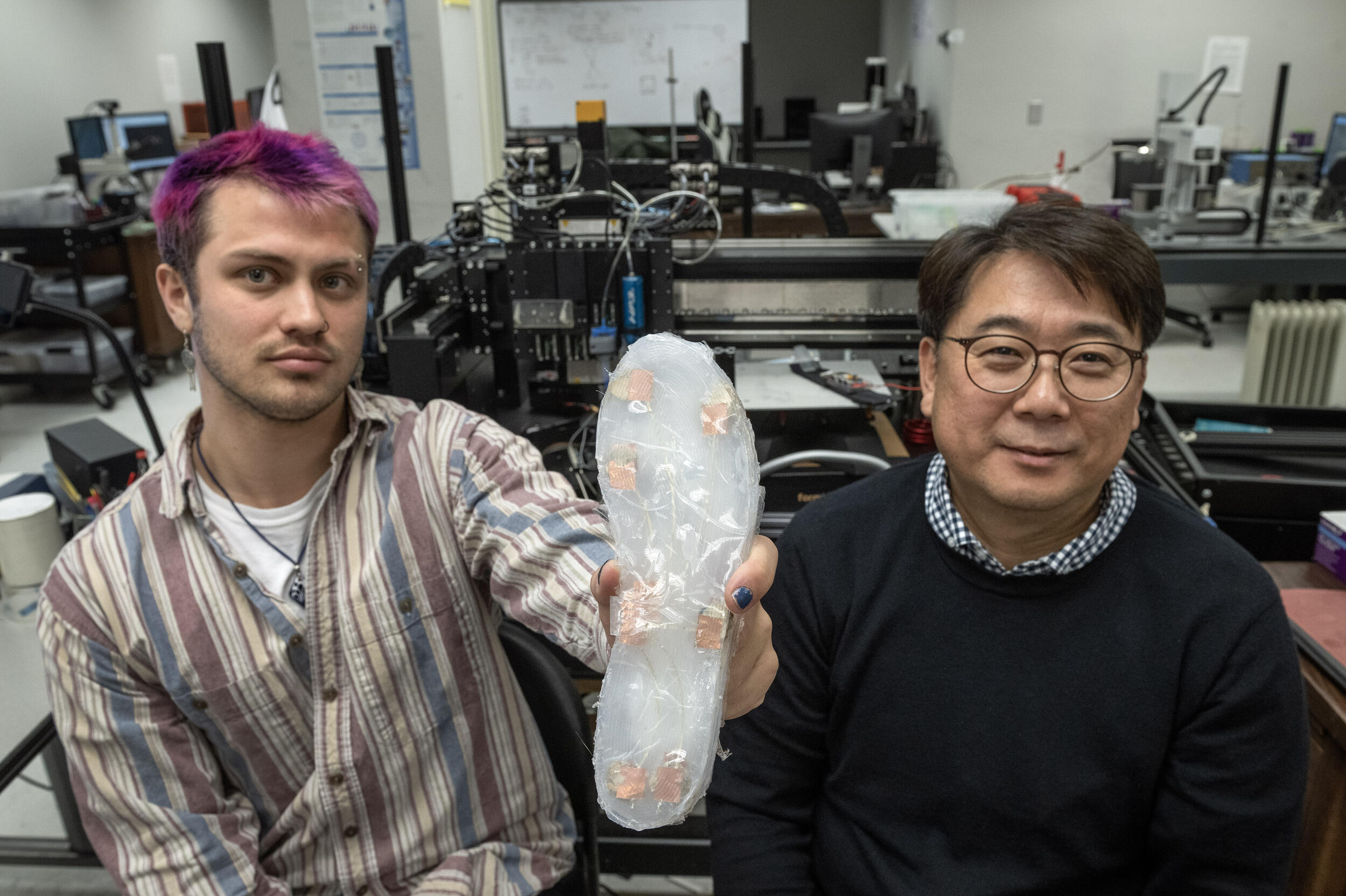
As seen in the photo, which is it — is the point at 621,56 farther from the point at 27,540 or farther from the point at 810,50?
the point at 27,540

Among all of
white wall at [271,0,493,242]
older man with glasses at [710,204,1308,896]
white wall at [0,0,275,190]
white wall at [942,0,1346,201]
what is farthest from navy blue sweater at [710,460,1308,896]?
white wall at [942,0,1346,201]

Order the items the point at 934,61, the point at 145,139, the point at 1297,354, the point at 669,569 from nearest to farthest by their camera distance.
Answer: the point at 669,569 → the point at 1297,354 → the point at 145,139 → the point at 934,61

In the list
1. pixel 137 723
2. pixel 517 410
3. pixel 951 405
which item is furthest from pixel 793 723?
pixel 517 410

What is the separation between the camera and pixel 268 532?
1.16 metres

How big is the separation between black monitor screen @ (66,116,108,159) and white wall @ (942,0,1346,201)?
18.0 ft

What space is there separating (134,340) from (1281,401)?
588 cm

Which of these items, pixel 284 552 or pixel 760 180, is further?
pixel 760 180

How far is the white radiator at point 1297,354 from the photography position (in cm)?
357

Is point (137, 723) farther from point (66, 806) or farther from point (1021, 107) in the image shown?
point (1021, 107)

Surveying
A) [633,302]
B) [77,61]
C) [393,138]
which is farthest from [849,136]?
[77,61]

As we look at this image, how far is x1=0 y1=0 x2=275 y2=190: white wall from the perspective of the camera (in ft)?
19.2

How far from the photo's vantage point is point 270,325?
107 cm

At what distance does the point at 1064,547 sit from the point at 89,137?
6.14m

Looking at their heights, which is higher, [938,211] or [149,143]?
[149,143]
